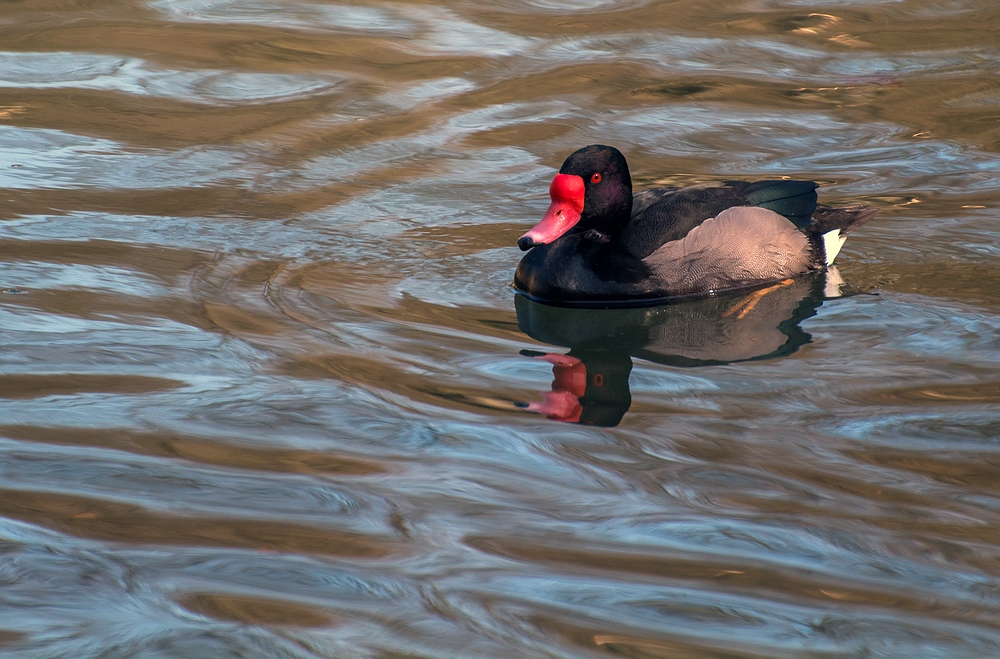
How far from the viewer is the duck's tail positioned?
260 inches

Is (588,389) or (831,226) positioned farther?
(831,226)

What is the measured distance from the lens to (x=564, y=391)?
4.96 m

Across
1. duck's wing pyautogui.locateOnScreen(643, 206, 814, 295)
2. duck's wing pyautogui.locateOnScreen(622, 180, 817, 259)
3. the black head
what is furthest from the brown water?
the black head

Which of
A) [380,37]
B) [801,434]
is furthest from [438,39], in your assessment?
[801,434]

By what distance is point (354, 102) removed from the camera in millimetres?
9180

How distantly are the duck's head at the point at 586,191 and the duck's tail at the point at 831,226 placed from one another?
109 centimetres

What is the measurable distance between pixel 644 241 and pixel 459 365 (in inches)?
61.8

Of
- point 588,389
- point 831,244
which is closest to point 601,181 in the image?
point 831,244

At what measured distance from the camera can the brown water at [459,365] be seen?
3309 millimetres

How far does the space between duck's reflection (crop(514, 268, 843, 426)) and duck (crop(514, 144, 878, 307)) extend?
8cm

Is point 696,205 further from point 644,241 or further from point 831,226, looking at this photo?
point 831,226

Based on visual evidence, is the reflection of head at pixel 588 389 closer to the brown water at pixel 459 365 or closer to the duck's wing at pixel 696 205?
the brown water at pixel 459 365

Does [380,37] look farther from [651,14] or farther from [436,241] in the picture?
[436,241]

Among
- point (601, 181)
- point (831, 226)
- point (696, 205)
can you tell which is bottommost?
point (831, 226)
